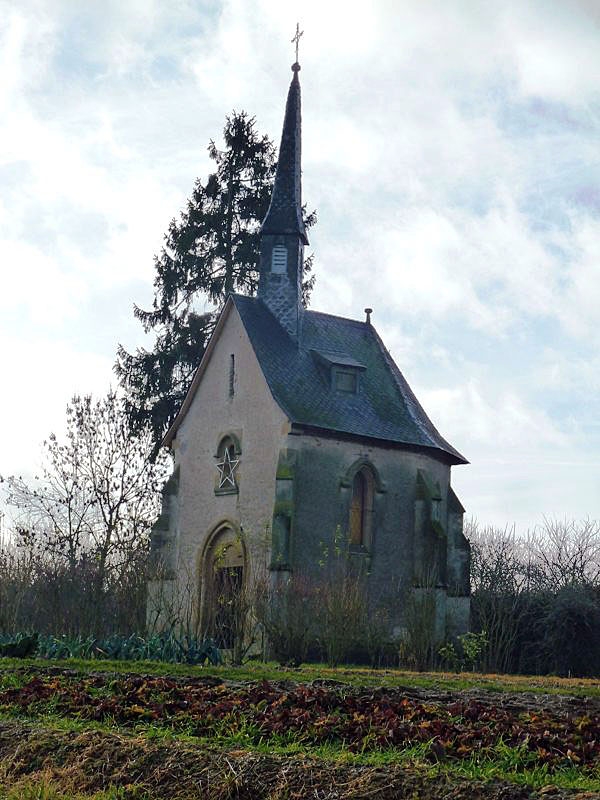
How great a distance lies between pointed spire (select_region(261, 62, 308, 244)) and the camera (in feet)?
105

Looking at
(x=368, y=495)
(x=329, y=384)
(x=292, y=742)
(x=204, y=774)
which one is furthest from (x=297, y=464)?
(x=204, y=774)

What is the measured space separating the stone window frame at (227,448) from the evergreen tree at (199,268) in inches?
283

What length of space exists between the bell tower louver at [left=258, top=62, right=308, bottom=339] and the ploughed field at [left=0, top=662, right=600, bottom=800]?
20.6 m

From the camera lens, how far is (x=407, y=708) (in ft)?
31.0

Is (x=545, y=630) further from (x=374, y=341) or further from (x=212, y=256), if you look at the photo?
(x=212, y=256)

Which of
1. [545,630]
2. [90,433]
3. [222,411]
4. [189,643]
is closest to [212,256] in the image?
[90,433]

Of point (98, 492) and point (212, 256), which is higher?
point (212, 256)

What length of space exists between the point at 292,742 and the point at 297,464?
62.4 feet

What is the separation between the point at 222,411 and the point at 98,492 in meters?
7.06

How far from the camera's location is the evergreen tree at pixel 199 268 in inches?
1491

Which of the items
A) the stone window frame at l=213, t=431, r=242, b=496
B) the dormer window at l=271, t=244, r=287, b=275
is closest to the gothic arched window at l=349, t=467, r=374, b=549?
the stone window frame at l=213, t=431, r=242, b=496

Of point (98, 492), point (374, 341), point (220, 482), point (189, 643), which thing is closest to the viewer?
point (189, 643)

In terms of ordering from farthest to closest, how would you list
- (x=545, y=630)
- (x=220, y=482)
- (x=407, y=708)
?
(x=220, y=482) < (x=545, y=630) < (x=407, y=708)

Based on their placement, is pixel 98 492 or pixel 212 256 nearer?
pixel 98 492
